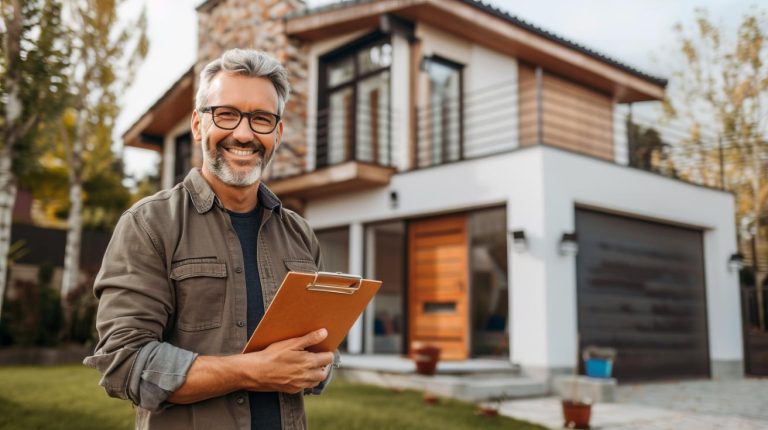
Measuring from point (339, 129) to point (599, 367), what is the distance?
6.13 m

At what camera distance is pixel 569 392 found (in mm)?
7422

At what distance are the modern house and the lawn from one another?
2.53 metres

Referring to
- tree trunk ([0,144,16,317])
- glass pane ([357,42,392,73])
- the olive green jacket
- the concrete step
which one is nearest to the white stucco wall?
the concrete step

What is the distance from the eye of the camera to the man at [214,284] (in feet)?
4.66

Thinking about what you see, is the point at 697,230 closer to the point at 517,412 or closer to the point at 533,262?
the point at 533,262

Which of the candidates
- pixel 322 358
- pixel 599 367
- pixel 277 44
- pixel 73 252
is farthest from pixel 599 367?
pixel 73 252

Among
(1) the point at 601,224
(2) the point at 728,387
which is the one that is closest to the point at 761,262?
(2) the point at 728,387

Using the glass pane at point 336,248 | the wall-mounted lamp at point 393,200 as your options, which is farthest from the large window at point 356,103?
the glass pane at point 336,248

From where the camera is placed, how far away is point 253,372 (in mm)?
1466

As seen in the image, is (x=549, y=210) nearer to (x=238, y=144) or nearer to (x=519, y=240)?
(x=519, y=240)

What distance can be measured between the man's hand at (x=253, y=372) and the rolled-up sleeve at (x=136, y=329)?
35 millimetres

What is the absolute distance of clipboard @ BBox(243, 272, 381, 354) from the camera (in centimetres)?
144

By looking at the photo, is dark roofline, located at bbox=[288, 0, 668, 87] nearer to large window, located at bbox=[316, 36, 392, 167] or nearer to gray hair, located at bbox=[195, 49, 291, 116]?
large window, located at bbox=[316, 36, 392, 167]

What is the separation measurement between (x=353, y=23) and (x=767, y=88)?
1100 centimetres
